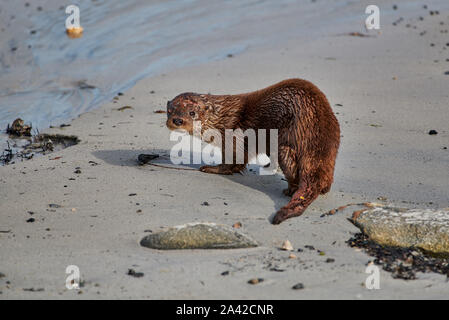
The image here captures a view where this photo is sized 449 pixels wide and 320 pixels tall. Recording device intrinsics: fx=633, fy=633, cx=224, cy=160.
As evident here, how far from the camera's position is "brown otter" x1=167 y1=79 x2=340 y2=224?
18.0 feet

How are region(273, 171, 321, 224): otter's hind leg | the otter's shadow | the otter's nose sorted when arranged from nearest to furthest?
1. region(273, 171, 321, 224): otter's hind leg
2. the otter's shadow
3. the otter's nose

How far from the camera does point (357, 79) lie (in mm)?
9352

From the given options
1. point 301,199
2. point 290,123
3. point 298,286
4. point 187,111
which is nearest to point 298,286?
point 298,286

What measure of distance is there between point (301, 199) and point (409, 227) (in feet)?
3.07

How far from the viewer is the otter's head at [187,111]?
20.5 feet

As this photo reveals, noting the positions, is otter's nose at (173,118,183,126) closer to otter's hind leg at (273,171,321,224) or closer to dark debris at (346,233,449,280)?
otter's hind leg at (273,171,321,224)

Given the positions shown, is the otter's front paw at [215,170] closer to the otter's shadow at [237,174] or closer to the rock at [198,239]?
the otter's shadow at [237,174]

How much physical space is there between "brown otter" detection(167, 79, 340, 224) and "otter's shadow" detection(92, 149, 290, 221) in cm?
13

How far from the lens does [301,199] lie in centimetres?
526

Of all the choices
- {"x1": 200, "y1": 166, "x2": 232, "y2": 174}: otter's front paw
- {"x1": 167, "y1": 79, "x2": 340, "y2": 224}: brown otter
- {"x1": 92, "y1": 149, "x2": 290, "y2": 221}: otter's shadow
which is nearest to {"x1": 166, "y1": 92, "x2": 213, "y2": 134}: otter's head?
{"x1": 167, "y1": 79, "x2": 340, "y2": 224}: brown otter

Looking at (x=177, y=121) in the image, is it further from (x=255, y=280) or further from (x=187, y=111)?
(x=255, y=280)

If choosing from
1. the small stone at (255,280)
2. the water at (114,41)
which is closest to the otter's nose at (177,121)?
the small stone at (255,280)
